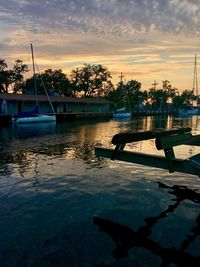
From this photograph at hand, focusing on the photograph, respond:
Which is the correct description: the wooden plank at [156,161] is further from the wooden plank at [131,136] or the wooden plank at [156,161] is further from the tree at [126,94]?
the tree at [126,94]

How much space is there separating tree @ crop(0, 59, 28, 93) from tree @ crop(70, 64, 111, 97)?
17.7 meters

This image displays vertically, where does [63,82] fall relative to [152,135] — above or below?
above

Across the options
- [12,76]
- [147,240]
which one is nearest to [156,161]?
[147,240]

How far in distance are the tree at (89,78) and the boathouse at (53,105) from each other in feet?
39.2

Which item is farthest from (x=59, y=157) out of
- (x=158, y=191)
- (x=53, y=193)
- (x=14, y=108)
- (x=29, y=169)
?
(x=14, y=108)

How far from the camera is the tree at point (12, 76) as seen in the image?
246 feet

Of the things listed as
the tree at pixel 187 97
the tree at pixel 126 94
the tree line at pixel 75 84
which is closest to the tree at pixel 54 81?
the tree line at pixel 75 84

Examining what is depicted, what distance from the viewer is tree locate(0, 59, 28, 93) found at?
7506 cm

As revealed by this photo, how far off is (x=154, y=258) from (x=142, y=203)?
8.24ft

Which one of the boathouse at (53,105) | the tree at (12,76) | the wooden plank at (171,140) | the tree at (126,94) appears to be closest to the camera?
the wooden plank at (171,140)

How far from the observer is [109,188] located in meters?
8.39

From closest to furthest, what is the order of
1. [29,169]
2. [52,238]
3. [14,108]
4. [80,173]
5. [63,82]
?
[52,238] < [80,173] < [29,169] < [14,108] < [63,82]

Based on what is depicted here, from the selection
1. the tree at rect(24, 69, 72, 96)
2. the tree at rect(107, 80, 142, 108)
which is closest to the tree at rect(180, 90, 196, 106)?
the tree at rect(107, 80, 142, 108)

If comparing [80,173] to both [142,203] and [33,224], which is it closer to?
[142,203]
